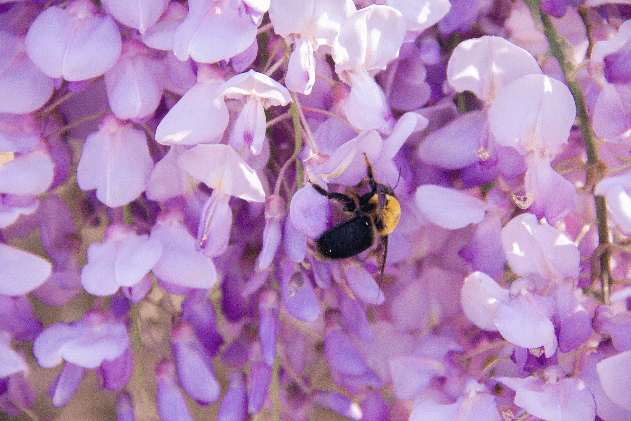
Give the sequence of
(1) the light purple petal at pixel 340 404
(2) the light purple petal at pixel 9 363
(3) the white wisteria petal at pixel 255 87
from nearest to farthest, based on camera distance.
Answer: (3) the white wisteria petal at pixel 255 87 → (2) the light purple petal at pixel 9 363 → (1) the light purple petal at pixel 340 404

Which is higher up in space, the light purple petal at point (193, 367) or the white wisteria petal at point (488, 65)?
the white wisteria petal at point (488, 65)

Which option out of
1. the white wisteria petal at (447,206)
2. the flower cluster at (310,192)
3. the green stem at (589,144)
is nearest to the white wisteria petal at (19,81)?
the flower cluster at (310,192)

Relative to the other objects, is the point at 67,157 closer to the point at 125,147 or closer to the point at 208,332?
the point at 125,147

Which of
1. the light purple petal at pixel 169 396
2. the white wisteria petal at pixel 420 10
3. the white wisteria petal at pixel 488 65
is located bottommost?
the light purple petal at pixel 169 396

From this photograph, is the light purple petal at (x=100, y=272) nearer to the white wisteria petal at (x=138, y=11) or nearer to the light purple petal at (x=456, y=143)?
the white wisteria petal at (x=138, y=11)

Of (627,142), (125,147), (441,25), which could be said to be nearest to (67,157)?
(125,147)

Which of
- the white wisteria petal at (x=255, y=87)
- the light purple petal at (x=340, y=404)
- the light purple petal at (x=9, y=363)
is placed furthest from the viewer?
the light purple petal at (x=340, y=404)

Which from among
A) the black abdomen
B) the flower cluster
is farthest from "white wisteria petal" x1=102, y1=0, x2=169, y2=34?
the black abdomen

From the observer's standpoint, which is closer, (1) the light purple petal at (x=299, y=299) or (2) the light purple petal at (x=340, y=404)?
(1) the light purple petal at (x=299, y=299)
